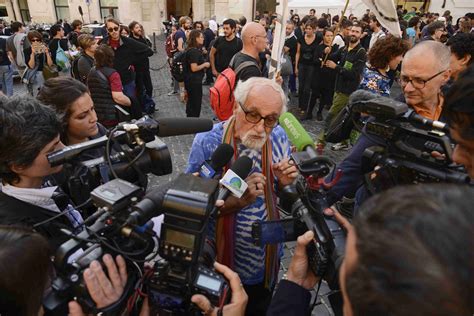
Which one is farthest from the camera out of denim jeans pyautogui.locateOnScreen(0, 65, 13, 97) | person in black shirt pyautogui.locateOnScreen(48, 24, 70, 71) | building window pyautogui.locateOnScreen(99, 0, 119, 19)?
building window pyautogui.locateOnScreen(99, 0, 119, 19)

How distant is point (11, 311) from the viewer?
3.12ft

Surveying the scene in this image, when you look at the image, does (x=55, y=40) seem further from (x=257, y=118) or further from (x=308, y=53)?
(x=257, y=118)

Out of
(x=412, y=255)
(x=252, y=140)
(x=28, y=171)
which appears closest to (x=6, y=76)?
(x=28, y=171)

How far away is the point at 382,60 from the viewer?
4.02 meters

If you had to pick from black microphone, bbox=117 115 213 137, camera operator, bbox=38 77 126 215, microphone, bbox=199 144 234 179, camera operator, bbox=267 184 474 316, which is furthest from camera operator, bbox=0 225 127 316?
camera operator, bbox=38 77 126 215

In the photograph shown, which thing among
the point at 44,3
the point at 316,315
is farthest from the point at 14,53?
the point at 44,3

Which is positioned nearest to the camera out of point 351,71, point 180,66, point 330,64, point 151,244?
point 151,244

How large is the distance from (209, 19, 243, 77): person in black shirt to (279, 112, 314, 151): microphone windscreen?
5137 mm

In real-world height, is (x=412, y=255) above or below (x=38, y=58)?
above

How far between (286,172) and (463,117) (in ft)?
2.77

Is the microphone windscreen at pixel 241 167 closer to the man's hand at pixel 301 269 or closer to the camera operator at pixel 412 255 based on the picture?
the man's hand at pixel 301 269

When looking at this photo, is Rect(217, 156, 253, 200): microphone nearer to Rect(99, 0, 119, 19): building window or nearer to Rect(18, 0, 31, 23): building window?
Rect(99, 0, 119, 19): building window

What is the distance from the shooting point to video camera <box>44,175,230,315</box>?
1.01 metres

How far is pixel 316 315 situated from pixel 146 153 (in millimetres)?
2037
